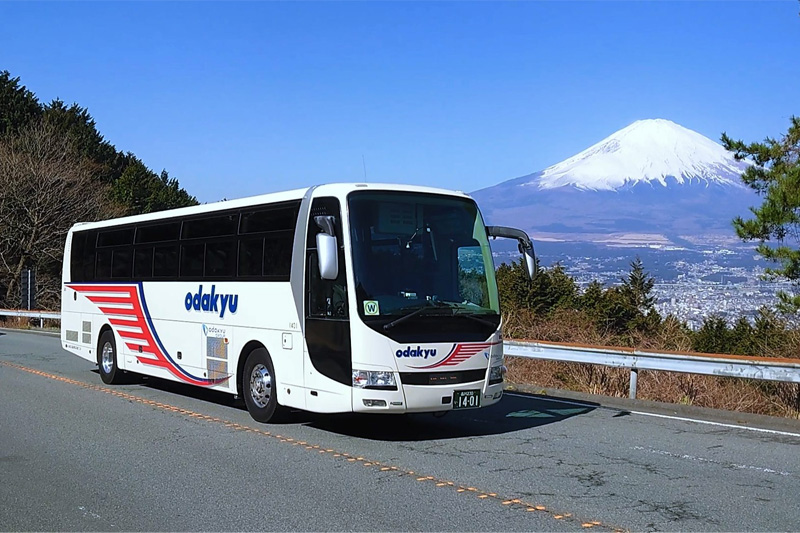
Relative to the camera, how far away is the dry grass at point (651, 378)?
13.0 m

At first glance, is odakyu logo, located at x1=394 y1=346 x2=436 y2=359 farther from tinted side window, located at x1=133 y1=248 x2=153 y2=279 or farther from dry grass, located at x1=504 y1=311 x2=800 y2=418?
tinted side window, located at x1=133 y1=248 x2=153 y2=279

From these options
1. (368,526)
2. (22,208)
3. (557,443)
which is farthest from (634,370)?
(22,208)

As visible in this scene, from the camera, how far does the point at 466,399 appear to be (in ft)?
31.8

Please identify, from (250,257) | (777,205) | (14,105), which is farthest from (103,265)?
(14,105)

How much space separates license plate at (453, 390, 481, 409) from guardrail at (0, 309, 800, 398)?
394 cm

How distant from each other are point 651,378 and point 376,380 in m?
6.40

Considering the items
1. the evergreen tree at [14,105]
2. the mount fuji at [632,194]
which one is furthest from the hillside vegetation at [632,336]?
the mount fuji at [632,194]

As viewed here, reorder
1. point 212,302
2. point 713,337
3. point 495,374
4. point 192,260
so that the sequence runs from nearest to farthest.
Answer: point 495,374
point 212,302
point 192,260
point 713,337

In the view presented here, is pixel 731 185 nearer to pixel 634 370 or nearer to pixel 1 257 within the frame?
pixel 1 257

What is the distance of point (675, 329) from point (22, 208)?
31.9 meters

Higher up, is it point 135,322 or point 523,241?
point 523,241

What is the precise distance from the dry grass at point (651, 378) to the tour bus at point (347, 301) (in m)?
4.36

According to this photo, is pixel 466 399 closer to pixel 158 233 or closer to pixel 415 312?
pixel 415 312

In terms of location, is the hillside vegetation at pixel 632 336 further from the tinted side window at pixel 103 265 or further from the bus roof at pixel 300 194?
the tinted side window at pixel 103 265
